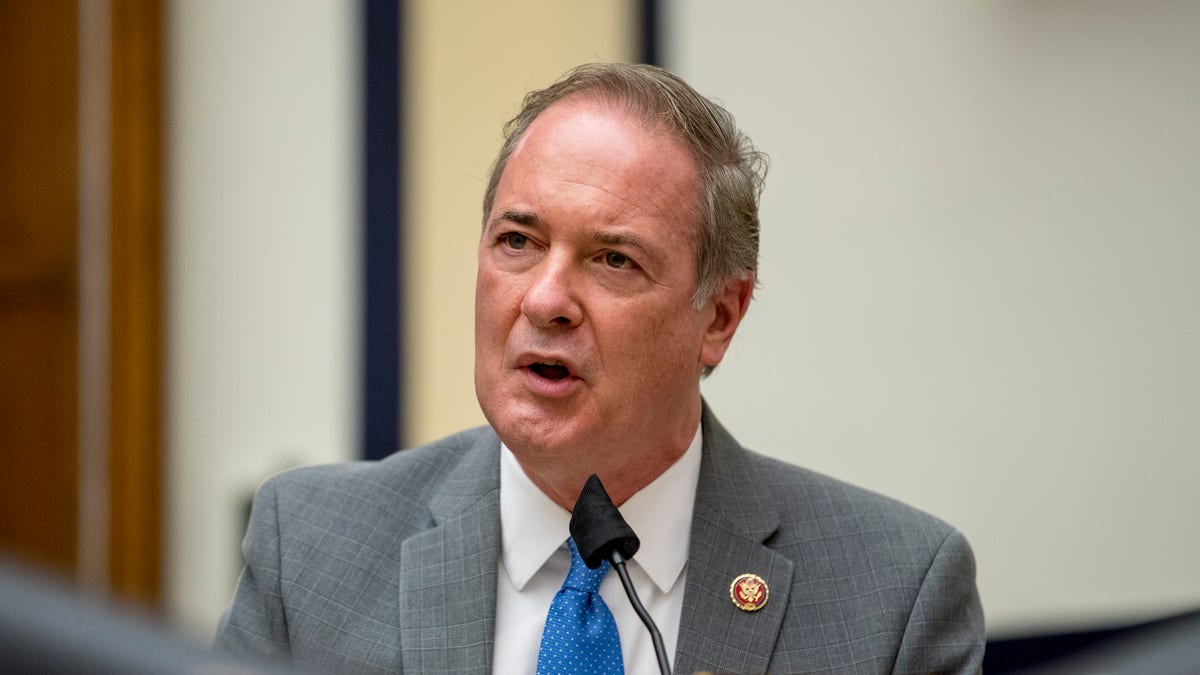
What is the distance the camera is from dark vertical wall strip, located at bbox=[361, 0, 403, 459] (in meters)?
3.32

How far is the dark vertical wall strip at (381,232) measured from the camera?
3322 millimetres

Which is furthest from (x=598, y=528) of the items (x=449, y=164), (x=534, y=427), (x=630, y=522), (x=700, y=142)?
(x=449, y=164)

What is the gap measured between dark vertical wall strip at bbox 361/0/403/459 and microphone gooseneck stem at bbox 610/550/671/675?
202cm

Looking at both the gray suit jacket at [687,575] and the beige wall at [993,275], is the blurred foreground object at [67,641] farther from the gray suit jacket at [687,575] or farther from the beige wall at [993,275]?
the beige wall at [993,275]

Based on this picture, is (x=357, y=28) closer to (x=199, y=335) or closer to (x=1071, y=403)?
(x=199, y=335)

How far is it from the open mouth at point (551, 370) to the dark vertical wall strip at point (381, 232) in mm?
1733

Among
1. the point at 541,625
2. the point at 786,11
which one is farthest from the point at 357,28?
the point at 541,625

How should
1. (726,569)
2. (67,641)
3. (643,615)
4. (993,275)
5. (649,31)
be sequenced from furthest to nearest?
(649,31) < (993,275) < (726,569) < (643,615) < (67,641)

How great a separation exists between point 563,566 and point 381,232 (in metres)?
1.81

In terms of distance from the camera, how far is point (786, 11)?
2.87 meters

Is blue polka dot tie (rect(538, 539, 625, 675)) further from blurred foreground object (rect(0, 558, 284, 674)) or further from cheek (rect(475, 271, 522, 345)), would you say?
blurred foreground object (rect(0, 558, 284, 674))

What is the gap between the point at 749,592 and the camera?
1.69m

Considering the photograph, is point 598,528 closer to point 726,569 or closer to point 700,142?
point 726,569

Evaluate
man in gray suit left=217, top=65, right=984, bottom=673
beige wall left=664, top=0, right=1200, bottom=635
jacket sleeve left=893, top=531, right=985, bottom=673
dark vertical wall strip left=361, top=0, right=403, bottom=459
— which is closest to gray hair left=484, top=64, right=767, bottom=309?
man in gray suit left=217, top=65, right=984, bottom=673
